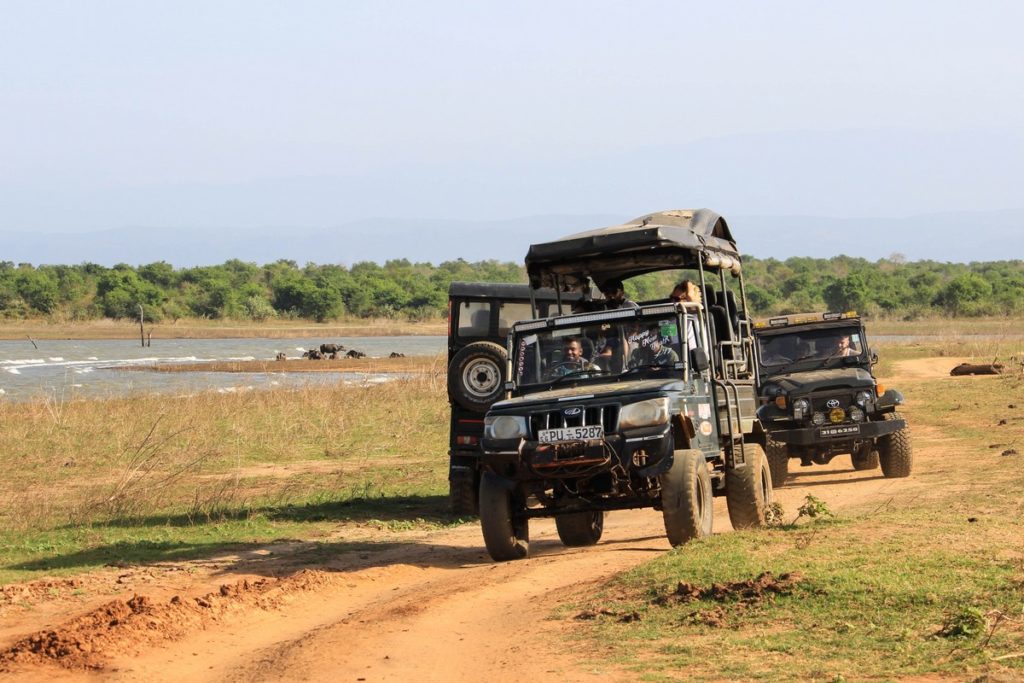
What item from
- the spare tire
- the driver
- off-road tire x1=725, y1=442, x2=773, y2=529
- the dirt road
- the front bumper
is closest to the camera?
the dirt road

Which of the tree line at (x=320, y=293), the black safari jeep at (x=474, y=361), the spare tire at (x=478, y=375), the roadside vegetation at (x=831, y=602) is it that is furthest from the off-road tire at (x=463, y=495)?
the tree line at (x=320, y=293)

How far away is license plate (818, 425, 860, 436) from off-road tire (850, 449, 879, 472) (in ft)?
4.32

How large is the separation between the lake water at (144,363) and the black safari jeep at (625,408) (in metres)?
17.6

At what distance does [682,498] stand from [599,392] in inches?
43.7

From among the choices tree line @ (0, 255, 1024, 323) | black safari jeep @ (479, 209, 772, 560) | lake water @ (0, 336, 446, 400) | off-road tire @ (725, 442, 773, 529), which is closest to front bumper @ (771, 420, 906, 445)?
black safari jeep @ (479, 209, 772, 560)

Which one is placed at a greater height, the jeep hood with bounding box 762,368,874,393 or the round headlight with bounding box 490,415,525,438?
the round headlight with bounding box 490,415,525,438

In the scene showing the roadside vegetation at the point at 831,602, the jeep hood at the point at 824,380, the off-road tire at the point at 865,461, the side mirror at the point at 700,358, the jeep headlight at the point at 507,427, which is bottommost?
the off-road tire at the point at 865,461

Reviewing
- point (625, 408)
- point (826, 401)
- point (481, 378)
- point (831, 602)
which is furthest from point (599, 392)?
point (826, 401)

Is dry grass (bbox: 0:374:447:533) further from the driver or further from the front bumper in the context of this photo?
the driver

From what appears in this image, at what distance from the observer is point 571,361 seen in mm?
12047

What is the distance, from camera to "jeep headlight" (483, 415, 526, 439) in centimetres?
1103

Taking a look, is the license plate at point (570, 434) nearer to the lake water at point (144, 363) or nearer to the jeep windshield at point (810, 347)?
the jeep windshield at point (810, 347)

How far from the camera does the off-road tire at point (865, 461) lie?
18.0 meters

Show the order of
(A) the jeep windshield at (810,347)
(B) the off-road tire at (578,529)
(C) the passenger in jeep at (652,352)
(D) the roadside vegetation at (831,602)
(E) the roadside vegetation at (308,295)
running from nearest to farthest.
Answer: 1. (D) the roadside vegetation at (831,602)
2. (C) the passenger in jeep at (652,352)
3. (B) the off-road tire at (578,529)
4. (A) the jeep windshield at (810,347)
5. (E) the roadside vegetation at (308,295)
